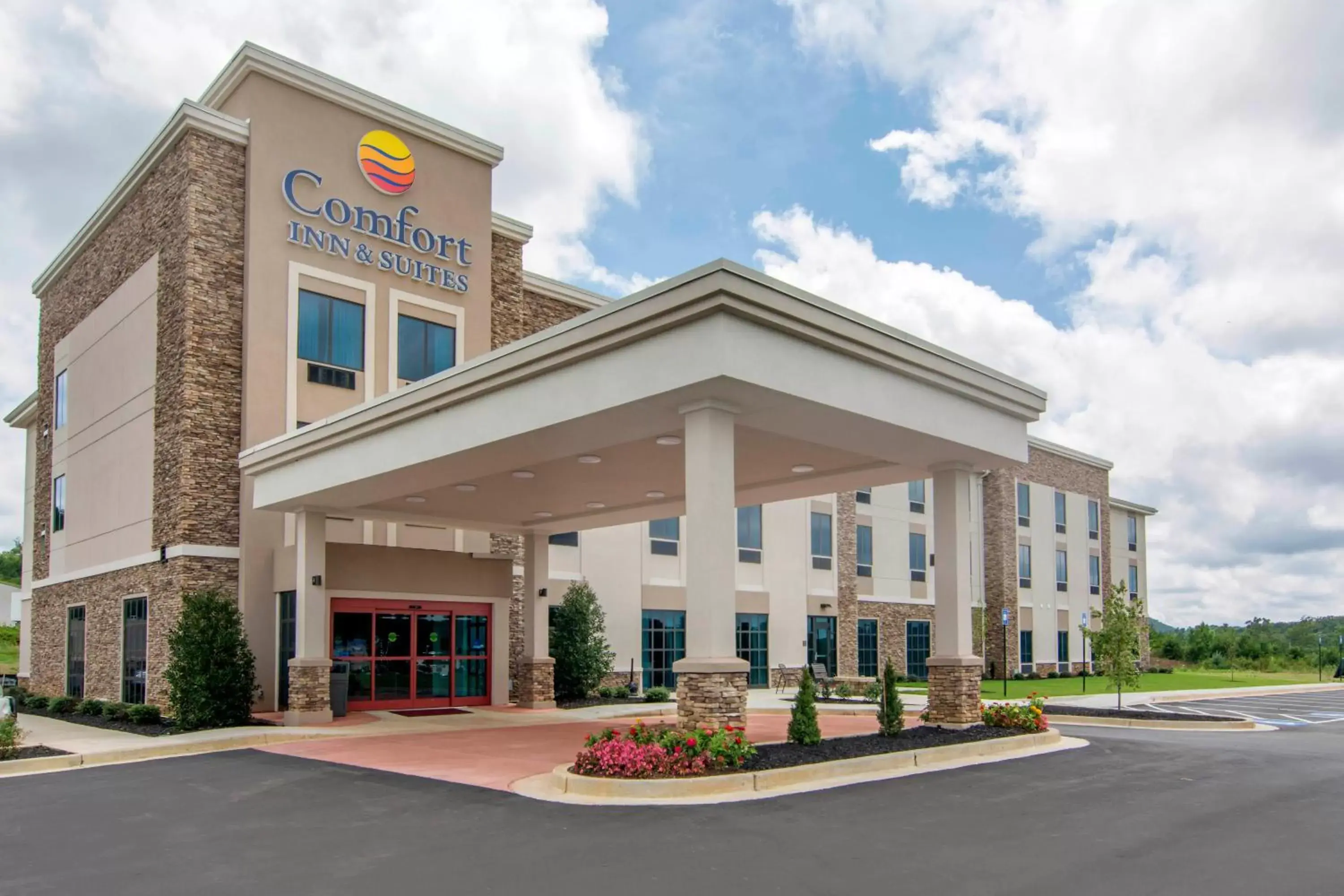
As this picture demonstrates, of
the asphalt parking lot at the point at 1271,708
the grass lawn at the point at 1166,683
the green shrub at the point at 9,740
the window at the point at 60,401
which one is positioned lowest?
the grass lawn at the point at 1166,683

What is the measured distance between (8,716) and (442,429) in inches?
367

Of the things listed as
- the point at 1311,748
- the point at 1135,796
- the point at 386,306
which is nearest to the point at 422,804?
the point at 1135,796

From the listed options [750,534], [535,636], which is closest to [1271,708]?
[750,534]

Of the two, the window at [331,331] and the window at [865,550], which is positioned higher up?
the window at [331,331]

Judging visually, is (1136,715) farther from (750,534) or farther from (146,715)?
(146,715)

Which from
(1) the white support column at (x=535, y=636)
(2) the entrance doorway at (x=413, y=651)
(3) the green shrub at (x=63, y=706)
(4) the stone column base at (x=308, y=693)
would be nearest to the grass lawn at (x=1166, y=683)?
(1) the white support column at (x=535, y=636)

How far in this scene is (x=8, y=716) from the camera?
18.6 m

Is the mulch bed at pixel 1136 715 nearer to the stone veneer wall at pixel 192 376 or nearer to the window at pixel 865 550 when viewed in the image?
the window at pixel 865 550

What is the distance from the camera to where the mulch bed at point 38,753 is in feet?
55.5

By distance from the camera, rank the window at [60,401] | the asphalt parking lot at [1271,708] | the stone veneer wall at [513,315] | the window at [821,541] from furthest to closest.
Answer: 1. the window at [821,541]
2. the window at [60,401]
3. the stone veneer wall at [513,315]
4. the asphalt parking lot at [1271,708]

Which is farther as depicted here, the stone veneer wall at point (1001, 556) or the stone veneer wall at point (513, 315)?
the stone veneer wall at point (1001, 556)

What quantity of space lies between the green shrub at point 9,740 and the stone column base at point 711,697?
1102cm

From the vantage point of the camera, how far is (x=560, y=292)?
31828 millimetres

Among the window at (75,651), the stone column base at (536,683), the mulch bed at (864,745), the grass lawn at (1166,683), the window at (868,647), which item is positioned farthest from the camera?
the window at (868,647)
